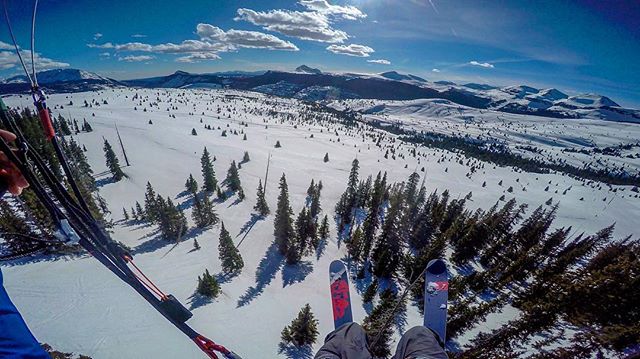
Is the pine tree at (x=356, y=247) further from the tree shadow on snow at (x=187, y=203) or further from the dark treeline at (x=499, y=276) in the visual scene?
the tree shadow on snow at (x=187, y=203)

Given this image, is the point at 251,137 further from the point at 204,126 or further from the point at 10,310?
the point at 10,310

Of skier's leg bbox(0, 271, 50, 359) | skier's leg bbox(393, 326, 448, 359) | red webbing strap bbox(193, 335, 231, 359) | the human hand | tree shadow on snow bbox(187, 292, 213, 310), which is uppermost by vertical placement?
the human hand

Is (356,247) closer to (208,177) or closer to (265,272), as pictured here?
(265,272)

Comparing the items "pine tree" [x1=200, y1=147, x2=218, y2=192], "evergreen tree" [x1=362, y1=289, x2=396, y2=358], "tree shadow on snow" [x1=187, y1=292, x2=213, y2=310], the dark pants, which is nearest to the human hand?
the dark pants

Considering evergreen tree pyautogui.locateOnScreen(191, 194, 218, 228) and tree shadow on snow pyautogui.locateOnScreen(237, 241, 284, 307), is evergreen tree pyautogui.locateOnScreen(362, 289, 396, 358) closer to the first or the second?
tree shadow on snow pyautogui.locateOnScreen(237, 241, 284, 307)

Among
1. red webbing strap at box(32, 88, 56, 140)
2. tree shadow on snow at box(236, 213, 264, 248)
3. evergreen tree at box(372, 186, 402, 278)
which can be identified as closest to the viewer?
red webbing strap at box(32, 88, 56, 140)

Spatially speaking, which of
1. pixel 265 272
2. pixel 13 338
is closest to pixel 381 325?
pixel 265 272

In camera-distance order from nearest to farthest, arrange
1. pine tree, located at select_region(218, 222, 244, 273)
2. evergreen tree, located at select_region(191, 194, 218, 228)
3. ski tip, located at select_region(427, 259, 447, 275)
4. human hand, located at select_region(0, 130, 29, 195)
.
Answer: human hand, located at select_region(0, 130, 29, 195) < ski tip, located at select_region(427, 259, 447, 275) < pine tree, located at select_region(218, 222, 244, 273) < evergreen tree, located at select_region(191, 194, 218, 228)
